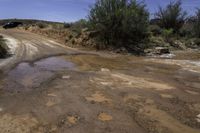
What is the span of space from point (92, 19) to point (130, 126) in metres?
16.9

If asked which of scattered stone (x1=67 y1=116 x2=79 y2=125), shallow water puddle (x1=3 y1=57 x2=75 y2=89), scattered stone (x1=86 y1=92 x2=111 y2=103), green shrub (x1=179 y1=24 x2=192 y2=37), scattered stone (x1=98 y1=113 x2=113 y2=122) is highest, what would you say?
green shrub (x1=179 y1=24 x2=192 y2=37)

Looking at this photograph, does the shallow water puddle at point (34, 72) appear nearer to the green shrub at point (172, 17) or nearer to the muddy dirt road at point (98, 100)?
the muddy dirt road at point (98, 100)

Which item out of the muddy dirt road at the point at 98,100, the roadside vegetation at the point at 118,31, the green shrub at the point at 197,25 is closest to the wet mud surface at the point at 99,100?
the muddy dirt road at the point at 98,100

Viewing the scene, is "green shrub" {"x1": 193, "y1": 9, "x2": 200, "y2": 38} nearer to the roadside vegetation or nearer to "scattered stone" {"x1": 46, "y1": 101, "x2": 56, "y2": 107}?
the roadside vegetation

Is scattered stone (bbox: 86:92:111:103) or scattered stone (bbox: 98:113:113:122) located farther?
scattered stone (bbox: 86:92:111:103)

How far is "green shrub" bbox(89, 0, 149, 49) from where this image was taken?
68.0 ft

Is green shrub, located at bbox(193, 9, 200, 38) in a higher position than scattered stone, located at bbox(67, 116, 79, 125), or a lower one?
higher

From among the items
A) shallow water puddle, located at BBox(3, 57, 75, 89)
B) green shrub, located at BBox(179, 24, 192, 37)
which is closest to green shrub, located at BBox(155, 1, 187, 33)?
green shrub, located at BBox(179, 24, 192, 37)

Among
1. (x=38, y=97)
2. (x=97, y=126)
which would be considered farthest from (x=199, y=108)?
(x=38, y=97)

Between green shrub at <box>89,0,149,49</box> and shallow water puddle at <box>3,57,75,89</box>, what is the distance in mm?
7322

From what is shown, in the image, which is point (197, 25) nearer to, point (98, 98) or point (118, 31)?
point (118, 31)

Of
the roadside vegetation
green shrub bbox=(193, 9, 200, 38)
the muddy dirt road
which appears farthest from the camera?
green shrub bbox=(193, 9, 200, 38)

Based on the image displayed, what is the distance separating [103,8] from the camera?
21219mm

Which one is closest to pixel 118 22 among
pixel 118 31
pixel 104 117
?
pixel 118 31
